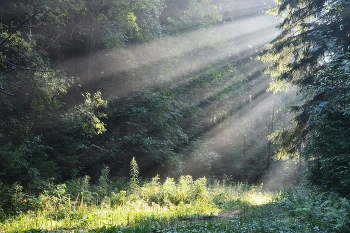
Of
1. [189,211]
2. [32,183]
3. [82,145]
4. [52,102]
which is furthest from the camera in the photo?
[82,145]

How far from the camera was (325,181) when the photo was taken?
32.9 ft

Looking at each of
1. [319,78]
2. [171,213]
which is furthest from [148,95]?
[171,213]

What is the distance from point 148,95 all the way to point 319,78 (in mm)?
12222

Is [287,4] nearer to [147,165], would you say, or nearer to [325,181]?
[325,181]

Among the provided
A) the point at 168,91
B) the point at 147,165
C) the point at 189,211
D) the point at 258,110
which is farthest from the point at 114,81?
the point at 258,110

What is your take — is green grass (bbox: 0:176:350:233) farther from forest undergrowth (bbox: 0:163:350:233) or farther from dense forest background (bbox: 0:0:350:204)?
dense forest background (bbox: 0:0:350:204)

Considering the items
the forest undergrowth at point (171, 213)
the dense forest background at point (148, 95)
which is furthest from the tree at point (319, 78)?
the forest undergrowth at point (171, 213)

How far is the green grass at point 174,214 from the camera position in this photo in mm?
6574

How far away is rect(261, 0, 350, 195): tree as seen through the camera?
9617 mm

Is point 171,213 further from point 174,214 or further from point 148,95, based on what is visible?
point 148,95

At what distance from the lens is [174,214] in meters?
9.08

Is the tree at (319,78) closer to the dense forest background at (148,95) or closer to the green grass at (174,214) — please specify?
the dense forest background at (148,95)

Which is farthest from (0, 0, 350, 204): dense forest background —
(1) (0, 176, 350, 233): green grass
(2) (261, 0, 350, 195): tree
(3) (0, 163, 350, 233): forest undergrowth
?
(1) (0, 176, 350, 233): green grass

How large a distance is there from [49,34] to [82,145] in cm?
715
